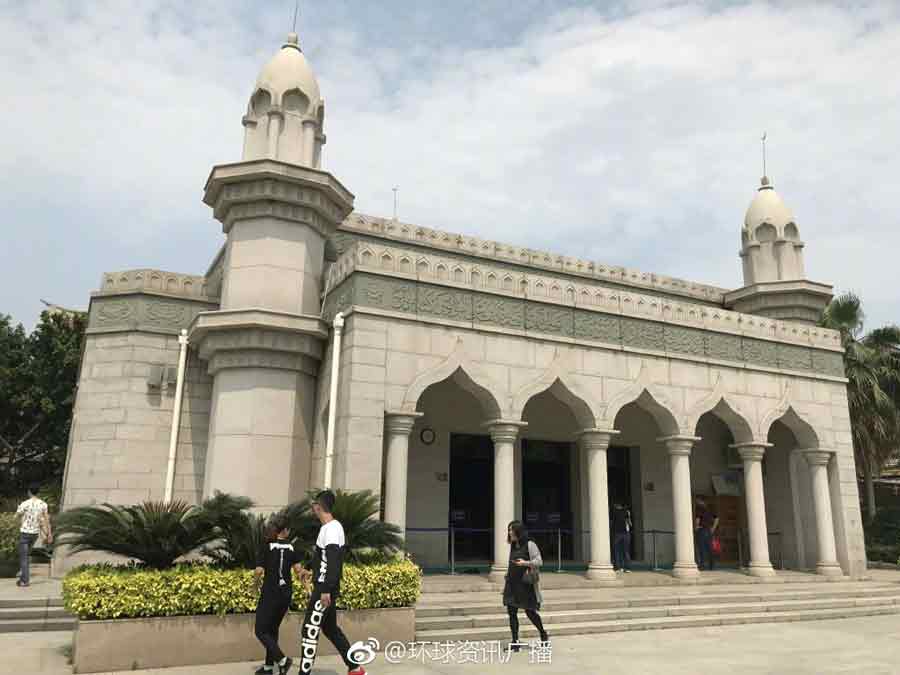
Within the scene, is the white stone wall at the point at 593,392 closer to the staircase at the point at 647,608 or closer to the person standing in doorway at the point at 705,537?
the person standing in doorway at the point at 705,537

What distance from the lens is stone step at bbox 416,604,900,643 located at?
9566 millimetres

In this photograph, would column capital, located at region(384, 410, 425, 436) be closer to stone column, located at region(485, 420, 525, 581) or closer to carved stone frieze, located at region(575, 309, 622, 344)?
stone column, located at region(485, 420, 525, 581)

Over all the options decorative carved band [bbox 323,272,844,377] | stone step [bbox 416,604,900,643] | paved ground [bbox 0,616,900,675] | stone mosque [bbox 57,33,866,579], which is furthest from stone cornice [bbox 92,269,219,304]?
stone step [bbox 416,604,900,643]

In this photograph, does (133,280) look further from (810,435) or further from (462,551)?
(810,435)

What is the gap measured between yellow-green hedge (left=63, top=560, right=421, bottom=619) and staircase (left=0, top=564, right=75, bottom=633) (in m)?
2.83

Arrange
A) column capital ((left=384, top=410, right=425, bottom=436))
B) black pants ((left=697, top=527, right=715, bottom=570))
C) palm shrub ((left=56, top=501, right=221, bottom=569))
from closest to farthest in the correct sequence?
palm shrub ((left=56, top=501, right=221, bottom=569)), column capital ((left=384, top=410, right=425, bottom=436)), black pants ((left=697, top=527, right=715, bottom=570))

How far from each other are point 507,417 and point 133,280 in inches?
345

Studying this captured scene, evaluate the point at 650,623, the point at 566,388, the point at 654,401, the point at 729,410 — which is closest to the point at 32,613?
the point at 650,623

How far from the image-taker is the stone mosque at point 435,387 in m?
Answer: 12.9

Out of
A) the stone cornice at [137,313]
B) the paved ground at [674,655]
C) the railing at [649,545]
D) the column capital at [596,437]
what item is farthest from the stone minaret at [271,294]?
the railing at [649,545]

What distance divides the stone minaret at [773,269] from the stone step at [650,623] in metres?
8.14

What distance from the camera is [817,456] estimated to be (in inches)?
653

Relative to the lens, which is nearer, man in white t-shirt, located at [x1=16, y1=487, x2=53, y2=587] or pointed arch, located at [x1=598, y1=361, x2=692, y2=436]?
man in white t-shirt, located at [x1=16, y1=487, x2=53, y2=587]

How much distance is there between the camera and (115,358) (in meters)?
15.1
